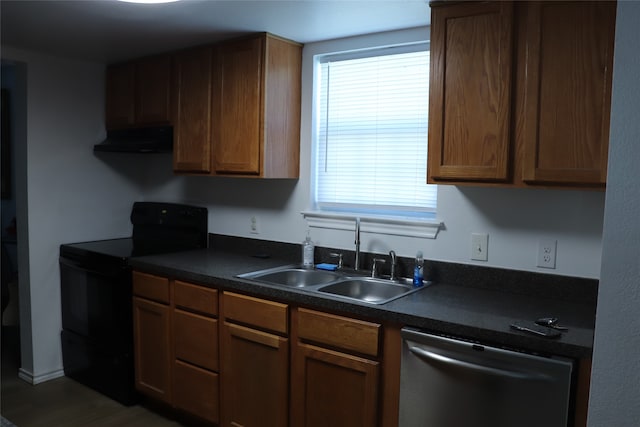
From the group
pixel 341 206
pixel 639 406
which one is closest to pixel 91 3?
pixel 341 206

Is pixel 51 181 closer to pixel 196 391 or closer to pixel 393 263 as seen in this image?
pixel 196 391

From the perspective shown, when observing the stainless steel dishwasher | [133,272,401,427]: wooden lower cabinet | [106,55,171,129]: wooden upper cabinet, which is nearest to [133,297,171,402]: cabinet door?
[133,272,401,427]: wooden lower cabinet

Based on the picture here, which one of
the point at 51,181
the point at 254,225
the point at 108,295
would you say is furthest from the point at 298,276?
the point at 51,181

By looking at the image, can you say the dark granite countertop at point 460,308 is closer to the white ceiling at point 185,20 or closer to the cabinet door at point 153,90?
the cabinet door at point 153,90

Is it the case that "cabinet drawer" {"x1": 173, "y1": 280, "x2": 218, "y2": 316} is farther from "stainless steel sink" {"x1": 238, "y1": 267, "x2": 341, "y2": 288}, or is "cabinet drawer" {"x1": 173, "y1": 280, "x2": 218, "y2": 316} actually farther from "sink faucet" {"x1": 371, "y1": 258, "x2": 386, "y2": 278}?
"sink faucet" {"x1": 371, "y1": 258, "x2": 386, "y2": 278}

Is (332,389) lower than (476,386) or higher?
lower

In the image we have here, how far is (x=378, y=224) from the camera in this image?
2797 mm

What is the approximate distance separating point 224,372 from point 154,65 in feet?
6.52

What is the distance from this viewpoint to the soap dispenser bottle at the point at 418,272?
2.53 m

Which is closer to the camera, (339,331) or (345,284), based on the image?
(339,331)

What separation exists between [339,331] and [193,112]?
1710mm

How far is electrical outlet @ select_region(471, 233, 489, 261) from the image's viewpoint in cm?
245

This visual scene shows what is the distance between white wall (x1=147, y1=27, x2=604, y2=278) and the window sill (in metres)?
0.03

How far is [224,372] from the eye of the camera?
2611mm
